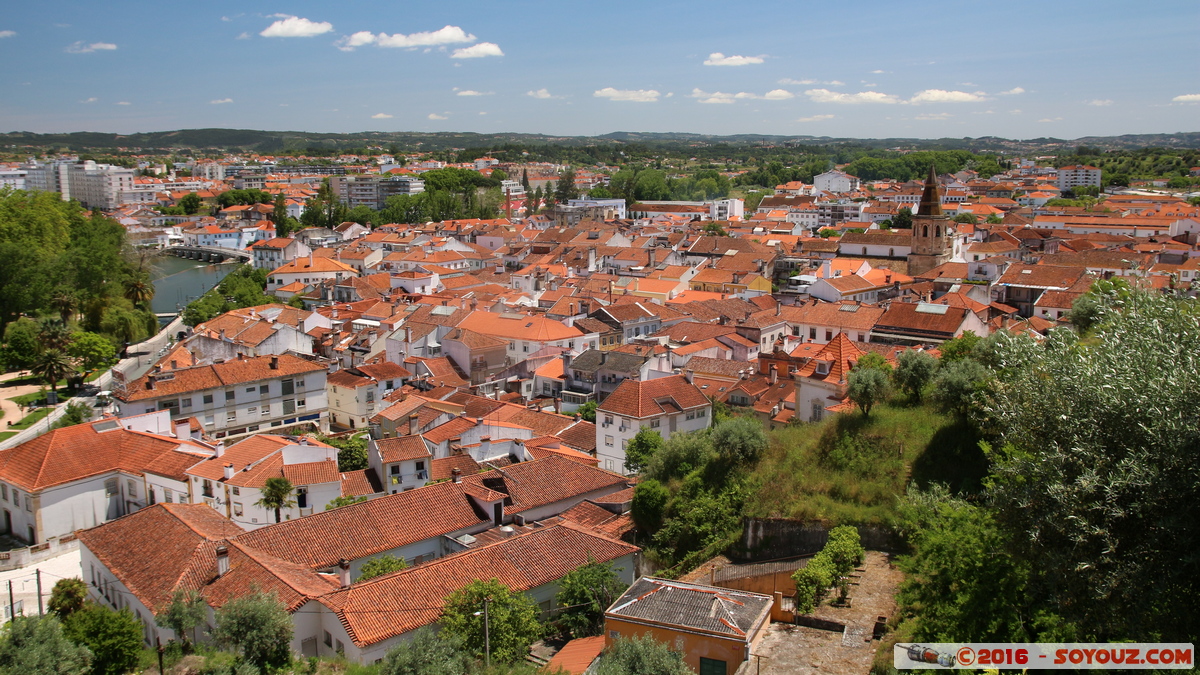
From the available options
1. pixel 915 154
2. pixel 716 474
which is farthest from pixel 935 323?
pixel 915 154

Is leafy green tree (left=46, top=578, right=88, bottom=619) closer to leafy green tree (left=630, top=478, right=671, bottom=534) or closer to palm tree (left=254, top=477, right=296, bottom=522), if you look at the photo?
palm tree (left=254, top=477, right=296, bottom=522)

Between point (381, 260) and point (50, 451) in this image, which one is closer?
point (50, 451)

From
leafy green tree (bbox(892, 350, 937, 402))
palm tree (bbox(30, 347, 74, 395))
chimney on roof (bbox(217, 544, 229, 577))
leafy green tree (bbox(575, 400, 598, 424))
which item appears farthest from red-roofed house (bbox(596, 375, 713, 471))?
palm tree (bbox(30, 347, 74, 395))

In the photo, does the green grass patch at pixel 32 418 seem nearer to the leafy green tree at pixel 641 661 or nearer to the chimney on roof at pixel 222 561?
the chimney on roof at pixel 222 561

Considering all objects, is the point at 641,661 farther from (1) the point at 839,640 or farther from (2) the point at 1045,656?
(2) the point at 1045,656

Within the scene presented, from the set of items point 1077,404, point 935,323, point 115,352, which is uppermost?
point 1077,404

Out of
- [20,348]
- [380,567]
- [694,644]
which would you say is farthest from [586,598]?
[20,348]

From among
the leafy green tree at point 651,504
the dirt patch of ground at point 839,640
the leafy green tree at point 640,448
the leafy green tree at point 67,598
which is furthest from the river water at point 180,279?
the dirt patch of ground at point 839,640

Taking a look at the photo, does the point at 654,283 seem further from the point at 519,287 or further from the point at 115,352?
the point at 115,352
